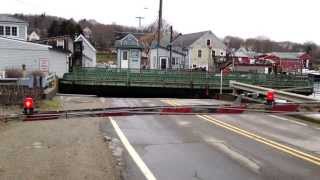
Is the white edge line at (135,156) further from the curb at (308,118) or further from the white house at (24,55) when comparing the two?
the white house at (24,55)

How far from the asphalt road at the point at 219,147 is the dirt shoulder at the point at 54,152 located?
0.64 meters

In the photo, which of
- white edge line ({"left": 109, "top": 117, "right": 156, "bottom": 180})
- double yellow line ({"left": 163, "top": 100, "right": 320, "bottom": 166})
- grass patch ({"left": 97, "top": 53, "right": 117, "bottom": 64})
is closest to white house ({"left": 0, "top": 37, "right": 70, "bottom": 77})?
double yellow line ({"left": 163, "top": 100, "right": 320, "bottom": 166})

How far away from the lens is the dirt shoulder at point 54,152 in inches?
383

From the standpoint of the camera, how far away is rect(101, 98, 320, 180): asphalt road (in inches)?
400

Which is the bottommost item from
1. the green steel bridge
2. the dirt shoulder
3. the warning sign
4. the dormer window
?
the dirt shoulder

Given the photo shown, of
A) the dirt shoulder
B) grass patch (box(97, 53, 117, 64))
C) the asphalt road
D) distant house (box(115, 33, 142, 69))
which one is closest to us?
the dirt shoulder

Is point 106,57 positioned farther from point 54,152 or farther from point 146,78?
point 54,152

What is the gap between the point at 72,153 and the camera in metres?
12.1

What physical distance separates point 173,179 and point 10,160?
3.50 metres

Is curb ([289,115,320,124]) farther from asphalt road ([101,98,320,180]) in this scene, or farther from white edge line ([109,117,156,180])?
white edge line ([109,117,156,180])

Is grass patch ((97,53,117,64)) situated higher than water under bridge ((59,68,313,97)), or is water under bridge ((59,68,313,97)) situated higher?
grass patch ((97,53,117,64))

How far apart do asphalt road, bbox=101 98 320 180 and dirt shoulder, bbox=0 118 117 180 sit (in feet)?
2.11

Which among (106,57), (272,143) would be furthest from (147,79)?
(106,57)

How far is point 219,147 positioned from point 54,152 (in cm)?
390
